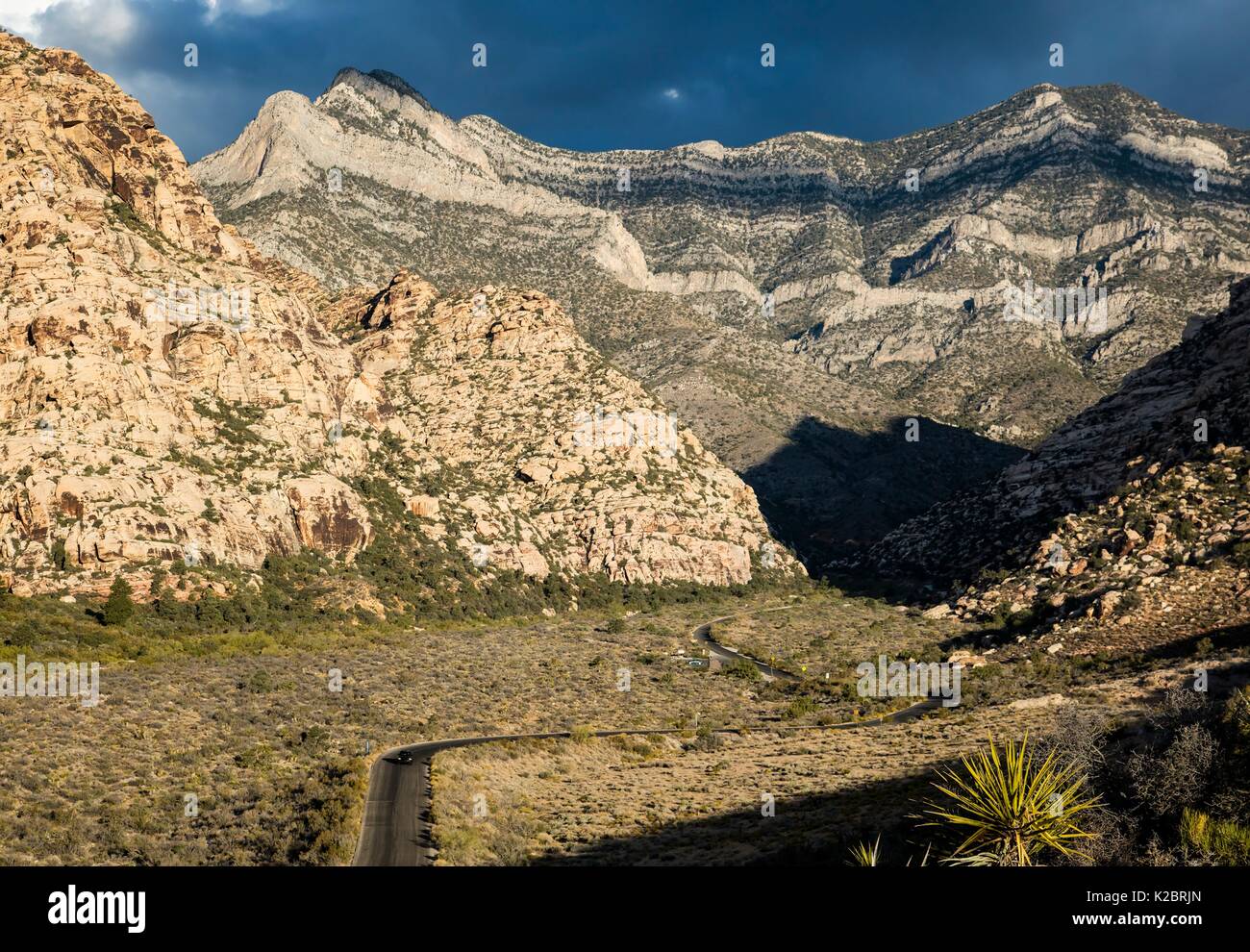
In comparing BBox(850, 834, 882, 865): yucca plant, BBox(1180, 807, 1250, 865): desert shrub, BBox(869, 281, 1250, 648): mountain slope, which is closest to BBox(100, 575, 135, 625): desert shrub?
BBox(850, 834, 882, 865): yucca plant

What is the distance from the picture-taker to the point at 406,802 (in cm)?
3042

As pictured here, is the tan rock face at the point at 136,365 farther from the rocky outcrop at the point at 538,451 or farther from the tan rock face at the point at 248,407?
the rocky outcrop at the point at 538,451

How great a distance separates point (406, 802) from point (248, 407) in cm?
6881

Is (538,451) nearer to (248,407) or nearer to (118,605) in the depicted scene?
(248,407)

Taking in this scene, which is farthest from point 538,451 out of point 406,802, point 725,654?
point 406,802

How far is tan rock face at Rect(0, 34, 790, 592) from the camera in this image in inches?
2790

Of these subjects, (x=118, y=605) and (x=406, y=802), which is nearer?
(x=406, y=802)

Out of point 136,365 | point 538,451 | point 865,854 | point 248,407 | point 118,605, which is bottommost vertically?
point 865,854

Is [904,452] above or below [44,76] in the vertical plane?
below

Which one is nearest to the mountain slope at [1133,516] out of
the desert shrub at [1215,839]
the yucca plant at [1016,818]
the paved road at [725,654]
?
the paved road at [725,654]
